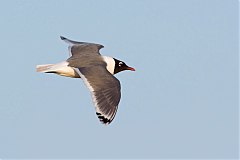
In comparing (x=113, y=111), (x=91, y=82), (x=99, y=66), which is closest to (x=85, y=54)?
(x=99, y=66)

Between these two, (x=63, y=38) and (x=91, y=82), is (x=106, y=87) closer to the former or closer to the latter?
(x=91, y=82)

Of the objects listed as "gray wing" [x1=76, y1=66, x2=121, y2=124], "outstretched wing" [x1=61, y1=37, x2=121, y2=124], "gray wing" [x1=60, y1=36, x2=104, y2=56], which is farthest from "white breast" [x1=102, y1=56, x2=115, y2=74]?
"gray wing" [x1=76, y1=66, x2=121, y2=124]

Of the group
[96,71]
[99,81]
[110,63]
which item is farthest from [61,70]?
[110,63]

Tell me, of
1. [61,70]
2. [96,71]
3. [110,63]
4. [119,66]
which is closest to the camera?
[96,71]

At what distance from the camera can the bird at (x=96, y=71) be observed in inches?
375

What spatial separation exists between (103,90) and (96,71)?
792 mm

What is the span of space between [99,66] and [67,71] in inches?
19.4

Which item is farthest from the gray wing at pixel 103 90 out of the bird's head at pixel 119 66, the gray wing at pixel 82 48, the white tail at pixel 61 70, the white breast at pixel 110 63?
the gray wing at pixel 82 48

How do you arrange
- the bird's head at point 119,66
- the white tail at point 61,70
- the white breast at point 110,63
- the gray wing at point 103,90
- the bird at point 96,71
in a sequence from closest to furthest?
the gray wing at point 103,90, the bird at point 96,71, the white tail at point 61,70, the white breast at point 110,63, the bird's head at point 119,66

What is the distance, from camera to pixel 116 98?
980 cm

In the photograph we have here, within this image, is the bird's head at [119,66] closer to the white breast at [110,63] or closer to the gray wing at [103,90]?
the white breast at [110,63]

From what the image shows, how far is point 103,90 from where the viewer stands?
32.5 ft

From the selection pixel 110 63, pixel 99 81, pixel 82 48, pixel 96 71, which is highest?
pixel 82 48

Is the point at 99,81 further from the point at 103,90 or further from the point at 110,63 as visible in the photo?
the point at 110,63
